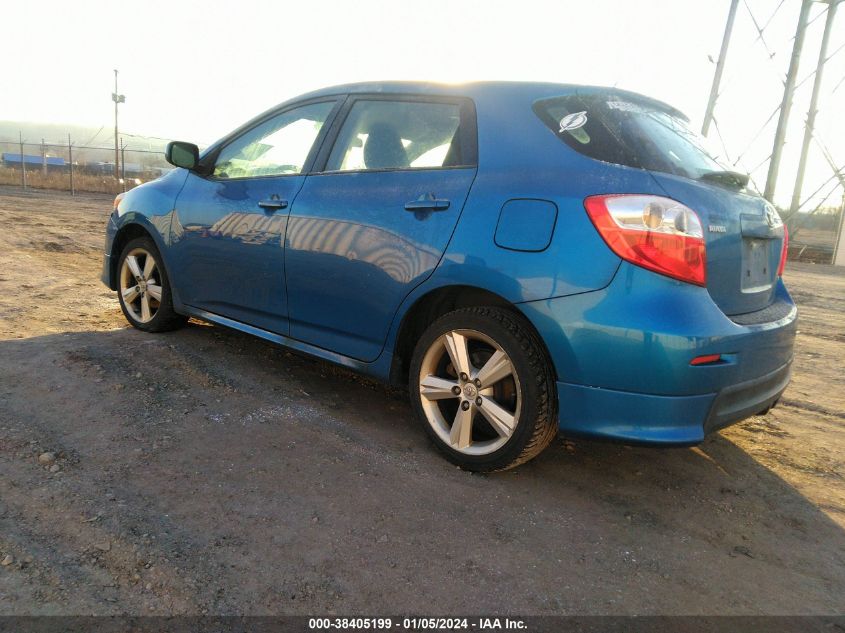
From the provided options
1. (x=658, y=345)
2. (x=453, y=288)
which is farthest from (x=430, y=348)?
(x=658, y=345)

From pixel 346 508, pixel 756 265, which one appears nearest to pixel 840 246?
pixel 756 265

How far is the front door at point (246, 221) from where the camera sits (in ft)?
12.0

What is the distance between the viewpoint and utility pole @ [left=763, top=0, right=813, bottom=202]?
15508 millimetres

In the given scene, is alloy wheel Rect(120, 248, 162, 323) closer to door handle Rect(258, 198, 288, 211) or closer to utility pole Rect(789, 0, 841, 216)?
door handle Rect(258, 198, 288, 211)

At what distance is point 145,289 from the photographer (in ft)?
15.3

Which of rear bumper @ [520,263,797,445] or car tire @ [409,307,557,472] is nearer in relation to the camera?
rear bumper @ [520,263,797,445]

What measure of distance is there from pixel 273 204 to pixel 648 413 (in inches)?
89.4

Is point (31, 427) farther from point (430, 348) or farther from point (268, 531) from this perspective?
point (430, 348)

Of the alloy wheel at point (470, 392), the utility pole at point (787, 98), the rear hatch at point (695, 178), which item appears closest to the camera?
the rear hatch at point (695, 178)

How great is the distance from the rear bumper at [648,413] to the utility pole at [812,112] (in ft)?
62.3

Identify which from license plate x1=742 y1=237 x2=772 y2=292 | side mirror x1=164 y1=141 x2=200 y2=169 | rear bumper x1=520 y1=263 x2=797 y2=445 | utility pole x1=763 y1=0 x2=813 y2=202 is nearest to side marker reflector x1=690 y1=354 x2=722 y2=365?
rear bumper x1=520 y1=263 x2=797 y2=445

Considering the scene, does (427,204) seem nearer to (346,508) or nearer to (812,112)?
(346,508)

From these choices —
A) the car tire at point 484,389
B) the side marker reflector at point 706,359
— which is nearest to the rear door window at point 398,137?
the car tire at point 484,389

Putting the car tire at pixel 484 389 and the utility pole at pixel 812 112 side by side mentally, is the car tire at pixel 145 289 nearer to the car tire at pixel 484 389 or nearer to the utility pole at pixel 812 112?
the car tire at pixel 484 389
